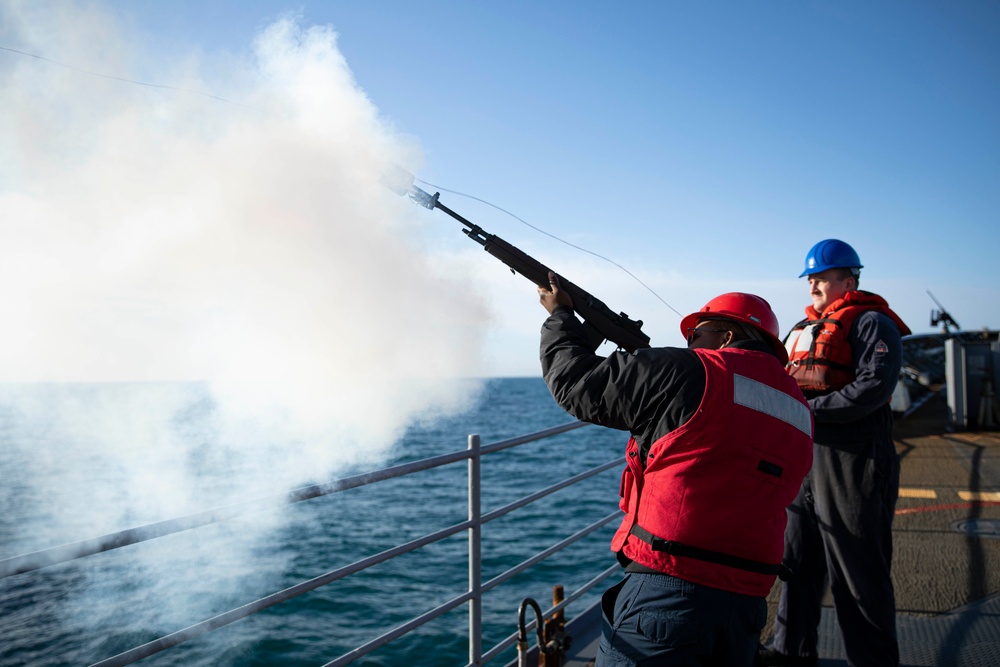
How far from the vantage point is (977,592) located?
176 inches

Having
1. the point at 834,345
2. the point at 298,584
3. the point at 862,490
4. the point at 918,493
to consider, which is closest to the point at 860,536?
the point at 862,490

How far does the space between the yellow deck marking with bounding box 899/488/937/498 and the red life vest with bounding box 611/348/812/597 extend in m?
6.21

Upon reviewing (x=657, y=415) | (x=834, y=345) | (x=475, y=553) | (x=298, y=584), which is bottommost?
(x=475, y=553)

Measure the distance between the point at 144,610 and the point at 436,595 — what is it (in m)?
4.79

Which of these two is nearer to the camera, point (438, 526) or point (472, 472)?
point (472, 472)

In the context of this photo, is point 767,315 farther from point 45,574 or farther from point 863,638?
point 45,574

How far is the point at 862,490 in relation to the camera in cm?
320

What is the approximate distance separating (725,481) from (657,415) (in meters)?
0.28

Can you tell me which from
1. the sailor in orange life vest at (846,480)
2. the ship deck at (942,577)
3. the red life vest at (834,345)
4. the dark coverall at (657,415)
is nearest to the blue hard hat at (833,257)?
the sailor in orange life vest at (846,480)

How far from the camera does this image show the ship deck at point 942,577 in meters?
3.72

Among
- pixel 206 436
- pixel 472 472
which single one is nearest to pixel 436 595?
pixel 472 472

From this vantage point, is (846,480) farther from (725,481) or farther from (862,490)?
(725,481)

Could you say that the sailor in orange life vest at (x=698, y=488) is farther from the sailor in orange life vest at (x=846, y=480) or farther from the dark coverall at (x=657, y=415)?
the sailor in orange life vest at (x=846, y=480)

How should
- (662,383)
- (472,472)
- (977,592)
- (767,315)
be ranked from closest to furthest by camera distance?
(662,383)
(767,315)
(472,472)
(977,592)
